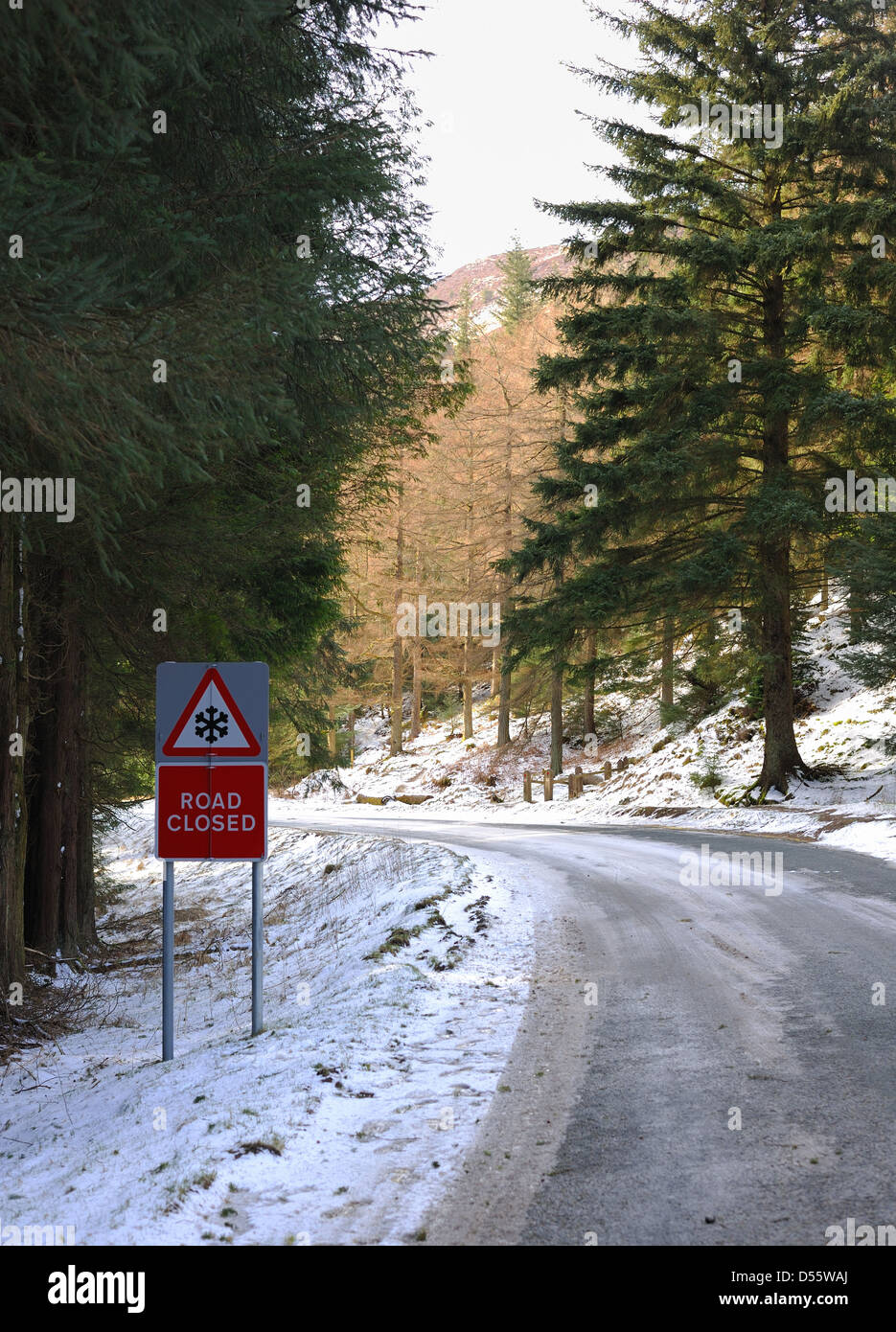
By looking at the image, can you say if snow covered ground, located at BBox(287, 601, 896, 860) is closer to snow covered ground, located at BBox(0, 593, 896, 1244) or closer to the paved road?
snow covered ground, located at BBox(0, 593, 896, 1244)

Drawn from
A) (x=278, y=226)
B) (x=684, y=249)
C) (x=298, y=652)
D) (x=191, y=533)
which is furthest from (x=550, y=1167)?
(x=684, y=249)

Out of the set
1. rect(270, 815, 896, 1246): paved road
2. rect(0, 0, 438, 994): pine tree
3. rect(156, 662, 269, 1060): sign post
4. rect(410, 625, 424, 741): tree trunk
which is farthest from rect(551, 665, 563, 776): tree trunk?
rect(156, 662, 269, 1060): sign post

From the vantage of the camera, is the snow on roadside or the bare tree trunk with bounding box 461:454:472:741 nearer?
the snow on roadside

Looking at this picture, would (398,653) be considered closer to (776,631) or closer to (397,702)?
(397,702)

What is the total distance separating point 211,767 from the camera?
6590mm

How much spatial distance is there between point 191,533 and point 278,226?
273 cm

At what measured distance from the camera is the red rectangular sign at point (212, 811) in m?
6.48

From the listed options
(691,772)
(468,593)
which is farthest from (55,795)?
(468,593)

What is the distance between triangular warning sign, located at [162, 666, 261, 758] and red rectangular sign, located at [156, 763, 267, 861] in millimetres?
104

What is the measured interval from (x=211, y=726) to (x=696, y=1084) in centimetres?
372

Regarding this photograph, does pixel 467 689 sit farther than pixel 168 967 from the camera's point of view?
Yes

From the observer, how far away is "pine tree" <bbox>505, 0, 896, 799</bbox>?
1894 cm

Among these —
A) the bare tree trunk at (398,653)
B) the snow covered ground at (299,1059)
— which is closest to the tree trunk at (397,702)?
the bare tree trunk at (398,653)
